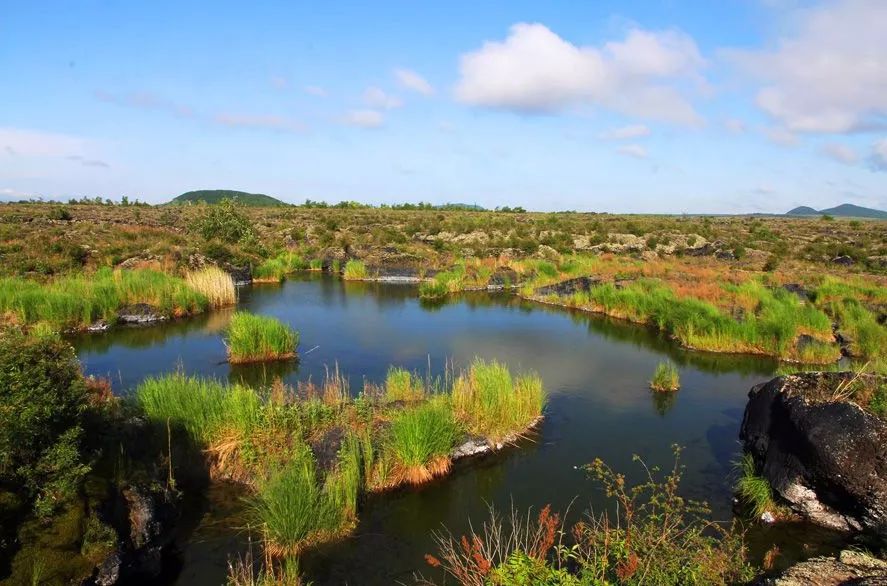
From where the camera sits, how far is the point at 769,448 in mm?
10352

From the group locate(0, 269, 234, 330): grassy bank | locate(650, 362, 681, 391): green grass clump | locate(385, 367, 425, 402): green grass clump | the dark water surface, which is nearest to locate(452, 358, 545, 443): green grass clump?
the dark water surface

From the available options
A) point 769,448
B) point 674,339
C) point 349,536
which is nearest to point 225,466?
point 349,536

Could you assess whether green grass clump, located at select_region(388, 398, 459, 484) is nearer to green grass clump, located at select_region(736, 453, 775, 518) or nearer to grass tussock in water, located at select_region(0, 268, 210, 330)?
green grass clump, located at select_region(736, 453, 775, 518)

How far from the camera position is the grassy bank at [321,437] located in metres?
8.19

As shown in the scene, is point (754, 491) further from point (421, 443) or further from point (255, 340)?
point (255, 340)

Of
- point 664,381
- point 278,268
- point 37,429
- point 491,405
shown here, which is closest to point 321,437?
point 491,405

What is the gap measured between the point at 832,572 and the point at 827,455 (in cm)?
442

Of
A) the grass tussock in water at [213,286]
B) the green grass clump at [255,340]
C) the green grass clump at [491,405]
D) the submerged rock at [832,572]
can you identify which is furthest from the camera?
the grass tussock in water at [213,286]

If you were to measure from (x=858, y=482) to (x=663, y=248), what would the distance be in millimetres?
45629

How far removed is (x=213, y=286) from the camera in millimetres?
25688

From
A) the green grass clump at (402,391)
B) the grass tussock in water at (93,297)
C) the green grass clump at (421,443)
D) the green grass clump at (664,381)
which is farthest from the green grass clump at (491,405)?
the grass tussock in water at (93,297)

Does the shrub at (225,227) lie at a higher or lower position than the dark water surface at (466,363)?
higher

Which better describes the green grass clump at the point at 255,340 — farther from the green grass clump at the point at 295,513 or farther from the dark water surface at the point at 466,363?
the green grass clump at the point at 295,513

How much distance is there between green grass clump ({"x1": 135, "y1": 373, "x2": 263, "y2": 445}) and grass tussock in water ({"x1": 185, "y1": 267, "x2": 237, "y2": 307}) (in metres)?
15.5
